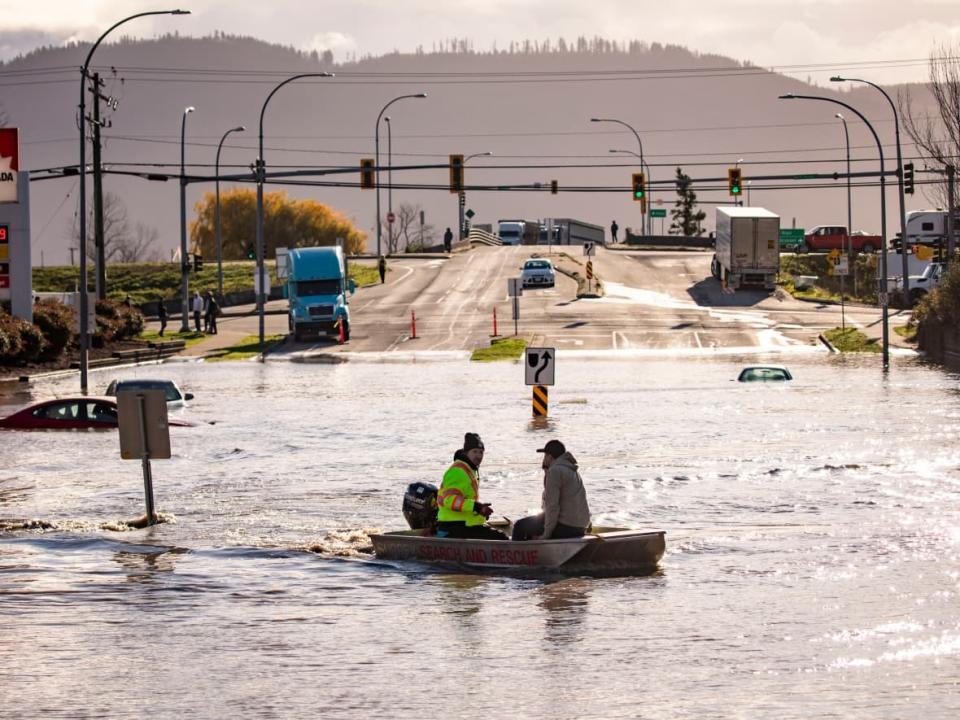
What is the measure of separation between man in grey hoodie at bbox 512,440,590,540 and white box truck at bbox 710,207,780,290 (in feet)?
210

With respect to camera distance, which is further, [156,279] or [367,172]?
[156,279]

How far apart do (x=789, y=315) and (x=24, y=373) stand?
1508 inches

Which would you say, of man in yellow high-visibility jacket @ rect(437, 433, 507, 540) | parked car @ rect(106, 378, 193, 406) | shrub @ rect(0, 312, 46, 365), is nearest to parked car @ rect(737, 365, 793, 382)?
parked car @ rect(106, 378, 193, 406)

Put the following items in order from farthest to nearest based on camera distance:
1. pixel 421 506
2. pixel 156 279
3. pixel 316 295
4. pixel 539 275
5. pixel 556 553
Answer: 1. pixel 156 279
2. pixel 539 275
3. pixel 316 295
4. pixel 421 506
5. pixel 556 553

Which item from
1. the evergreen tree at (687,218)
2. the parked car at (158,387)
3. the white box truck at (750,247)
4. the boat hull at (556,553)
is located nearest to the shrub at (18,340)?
the parked car at (158,387)

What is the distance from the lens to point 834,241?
11575 cm

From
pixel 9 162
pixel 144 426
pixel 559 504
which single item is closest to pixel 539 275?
pixel 9 162

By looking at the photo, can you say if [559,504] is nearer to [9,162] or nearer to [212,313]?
[9,162]

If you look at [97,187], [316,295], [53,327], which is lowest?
[53,327]

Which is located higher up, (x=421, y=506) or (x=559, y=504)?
(x=559, y=504)

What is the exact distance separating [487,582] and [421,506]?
91.3 inches

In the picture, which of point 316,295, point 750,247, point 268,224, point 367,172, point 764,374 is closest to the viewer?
point 764,374

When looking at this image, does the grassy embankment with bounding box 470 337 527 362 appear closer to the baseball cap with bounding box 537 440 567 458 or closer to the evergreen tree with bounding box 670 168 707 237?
the baseball cap with bounding box 537 440 567 458

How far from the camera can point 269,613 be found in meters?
18.4
